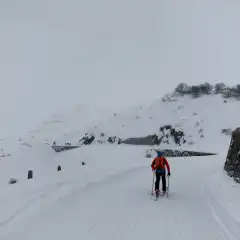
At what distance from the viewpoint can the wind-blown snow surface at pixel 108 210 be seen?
811 cm

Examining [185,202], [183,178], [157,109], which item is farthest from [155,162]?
[157,109]

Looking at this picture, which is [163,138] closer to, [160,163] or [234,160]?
[234,160]

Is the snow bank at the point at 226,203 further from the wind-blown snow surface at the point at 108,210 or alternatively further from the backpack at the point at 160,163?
the backpack at the point at 160,163

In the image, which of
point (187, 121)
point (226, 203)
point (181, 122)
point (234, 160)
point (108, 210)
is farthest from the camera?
point (187, 121)

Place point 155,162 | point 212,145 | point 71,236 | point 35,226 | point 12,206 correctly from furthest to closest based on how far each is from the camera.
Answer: point 212,145 → point 155,162 → point 12,206 → point 35,226 → point 71,236

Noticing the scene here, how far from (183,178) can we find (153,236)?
31.4 feet

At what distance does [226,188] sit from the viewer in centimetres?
1294

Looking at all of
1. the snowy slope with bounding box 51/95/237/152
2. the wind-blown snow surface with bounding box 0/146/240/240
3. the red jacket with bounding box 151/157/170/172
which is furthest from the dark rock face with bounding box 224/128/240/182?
the snowy slope with bounding box 51/95/237/152

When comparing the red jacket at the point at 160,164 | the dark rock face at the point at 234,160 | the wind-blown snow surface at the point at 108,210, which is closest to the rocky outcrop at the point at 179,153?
the wind-blown snow surface at the point at 108,210

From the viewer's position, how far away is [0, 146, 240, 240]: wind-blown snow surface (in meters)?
8.11

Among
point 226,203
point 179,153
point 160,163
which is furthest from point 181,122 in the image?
point 226,203

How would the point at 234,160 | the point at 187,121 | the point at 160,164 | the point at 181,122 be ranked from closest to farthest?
1. the point at 160,164
2. the point at 234,160
3. the point at 181,122
4. the point at 187,121

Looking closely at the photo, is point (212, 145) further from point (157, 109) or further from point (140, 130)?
point (157, 109)

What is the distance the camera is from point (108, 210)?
33.5 ft
